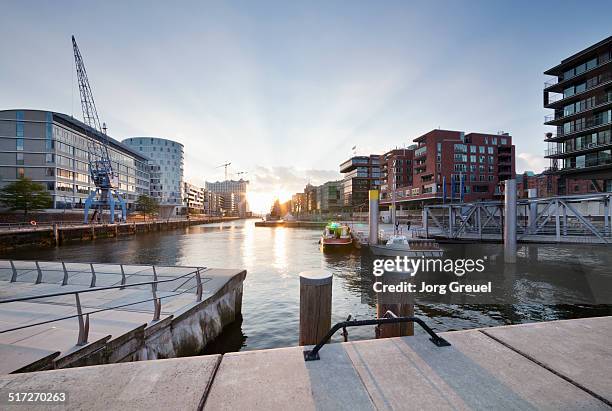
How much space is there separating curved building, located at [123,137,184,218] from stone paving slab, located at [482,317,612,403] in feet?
616

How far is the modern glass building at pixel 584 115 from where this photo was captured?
46.0m

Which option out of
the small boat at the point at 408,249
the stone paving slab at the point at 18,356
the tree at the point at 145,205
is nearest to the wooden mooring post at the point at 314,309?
the stone paving slab at the point at 18,356

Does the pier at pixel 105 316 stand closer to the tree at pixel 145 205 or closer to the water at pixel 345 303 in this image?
the water at pixel 345 303

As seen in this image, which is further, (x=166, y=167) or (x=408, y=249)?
(x=166, y=167)

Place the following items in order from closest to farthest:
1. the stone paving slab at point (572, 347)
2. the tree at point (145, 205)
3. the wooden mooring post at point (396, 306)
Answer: the stone paving slab at point (572, 347)
the wooden mooring post at point (396, 306)
the tree at point (145, 205)

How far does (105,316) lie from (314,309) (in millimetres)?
7102

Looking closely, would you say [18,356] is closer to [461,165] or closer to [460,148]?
[461,165]

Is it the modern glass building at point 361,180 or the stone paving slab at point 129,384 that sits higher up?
the modern glass building at point 361,180

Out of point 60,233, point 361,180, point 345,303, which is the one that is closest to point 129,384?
point 345,303

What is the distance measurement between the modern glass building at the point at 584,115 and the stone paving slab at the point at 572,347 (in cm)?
5779

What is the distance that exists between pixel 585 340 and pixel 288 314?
40.4 feet

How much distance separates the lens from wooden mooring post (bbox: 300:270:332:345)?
5320mm

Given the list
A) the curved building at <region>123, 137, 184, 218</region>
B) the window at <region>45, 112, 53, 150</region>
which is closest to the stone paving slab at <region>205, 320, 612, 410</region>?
the window at <region>45, 112, 53, 150</region>

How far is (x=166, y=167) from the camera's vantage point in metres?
181
